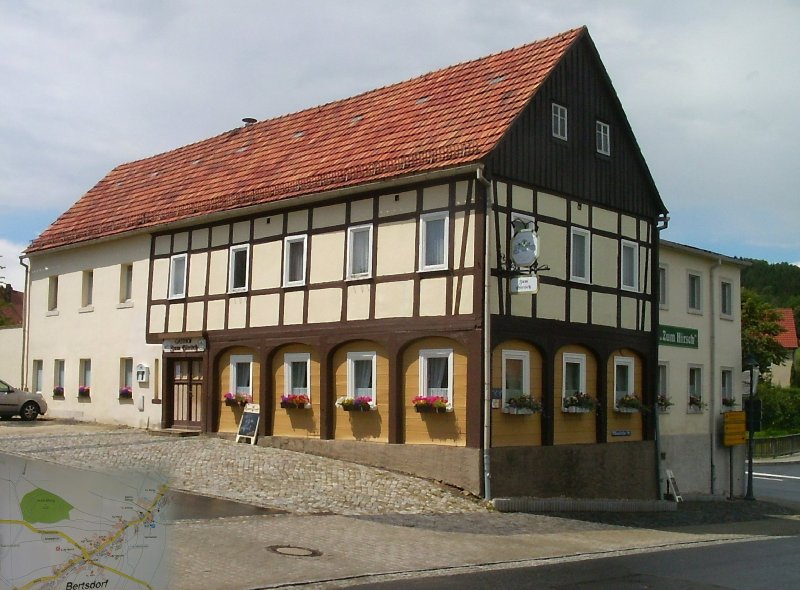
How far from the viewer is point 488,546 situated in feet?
46.3

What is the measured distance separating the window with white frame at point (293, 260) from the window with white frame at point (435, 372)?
4344mm

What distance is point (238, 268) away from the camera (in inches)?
972

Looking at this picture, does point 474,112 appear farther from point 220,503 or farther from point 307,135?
point 220,503

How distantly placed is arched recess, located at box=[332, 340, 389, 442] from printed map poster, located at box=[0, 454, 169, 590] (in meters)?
15.0

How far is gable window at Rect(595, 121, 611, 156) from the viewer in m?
23.2

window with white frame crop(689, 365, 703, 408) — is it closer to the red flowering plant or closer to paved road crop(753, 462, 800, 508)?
paved road crop(753, 462, 800, 508)

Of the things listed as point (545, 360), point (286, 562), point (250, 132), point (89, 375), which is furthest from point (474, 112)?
point (89, 375)

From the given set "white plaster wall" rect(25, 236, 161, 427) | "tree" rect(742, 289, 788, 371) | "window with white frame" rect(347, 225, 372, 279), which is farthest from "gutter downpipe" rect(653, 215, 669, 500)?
"tree" rect(742, 289, 788, 371)

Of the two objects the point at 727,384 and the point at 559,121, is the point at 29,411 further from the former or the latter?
the point at 727,384

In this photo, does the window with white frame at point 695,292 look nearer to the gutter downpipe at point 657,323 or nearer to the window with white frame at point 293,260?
the gutter downpipe at point 657,323

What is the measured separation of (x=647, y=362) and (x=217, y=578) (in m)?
16.0

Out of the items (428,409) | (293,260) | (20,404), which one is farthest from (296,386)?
(20,404)

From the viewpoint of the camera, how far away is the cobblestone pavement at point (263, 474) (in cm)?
1698

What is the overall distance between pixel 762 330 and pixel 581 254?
33089 millimetres
